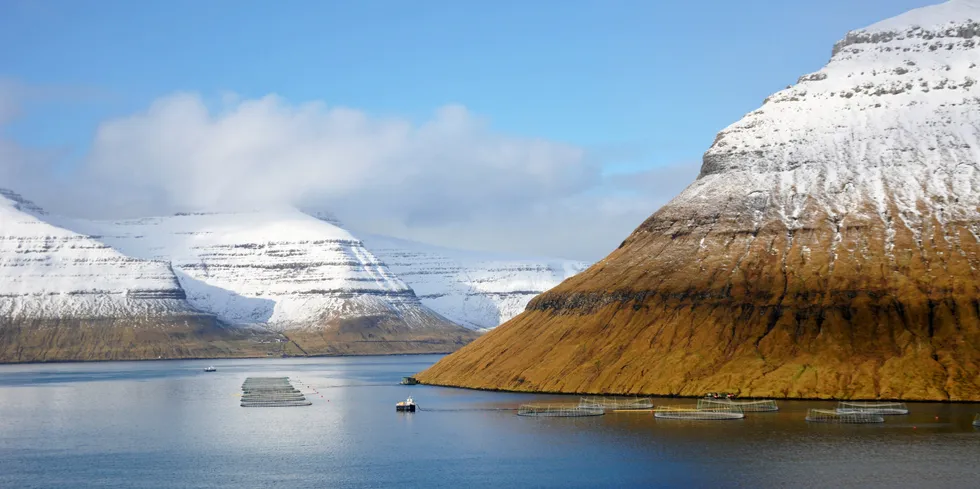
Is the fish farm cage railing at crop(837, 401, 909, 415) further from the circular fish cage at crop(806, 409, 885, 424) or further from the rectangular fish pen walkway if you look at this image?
the rectangular fish pen walkway

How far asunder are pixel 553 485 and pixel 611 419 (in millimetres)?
50238

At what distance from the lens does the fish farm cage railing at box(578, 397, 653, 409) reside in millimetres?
178500

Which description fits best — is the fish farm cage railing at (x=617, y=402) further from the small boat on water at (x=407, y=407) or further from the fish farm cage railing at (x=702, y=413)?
the small boat on water at (x=407, y=407)

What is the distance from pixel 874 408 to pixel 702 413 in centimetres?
2341

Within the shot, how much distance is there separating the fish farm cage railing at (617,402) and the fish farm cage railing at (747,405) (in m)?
8.44

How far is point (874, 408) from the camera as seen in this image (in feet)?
540

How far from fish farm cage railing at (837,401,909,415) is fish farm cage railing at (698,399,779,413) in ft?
31.6

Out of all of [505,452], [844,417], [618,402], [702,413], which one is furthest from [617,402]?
[505,452]

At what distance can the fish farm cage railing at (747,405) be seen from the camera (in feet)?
556

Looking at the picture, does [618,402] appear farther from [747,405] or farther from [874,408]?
[874,408]

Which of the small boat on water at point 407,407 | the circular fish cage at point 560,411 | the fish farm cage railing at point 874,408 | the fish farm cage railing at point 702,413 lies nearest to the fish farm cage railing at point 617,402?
the circular fish cage at point 560,411

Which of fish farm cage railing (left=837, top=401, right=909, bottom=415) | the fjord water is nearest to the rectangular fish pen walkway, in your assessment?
the fjord water

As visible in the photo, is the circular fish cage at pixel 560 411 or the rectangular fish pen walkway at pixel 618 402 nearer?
the circular fish cage at pixel 560 411

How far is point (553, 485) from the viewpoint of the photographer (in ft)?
382
